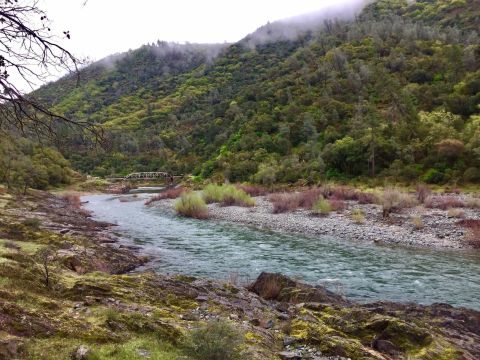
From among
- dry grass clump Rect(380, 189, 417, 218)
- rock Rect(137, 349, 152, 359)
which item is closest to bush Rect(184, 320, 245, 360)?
rock Rect(137, 349, 152, 359)

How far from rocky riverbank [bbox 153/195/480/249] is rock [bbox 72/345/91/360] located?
937 inches

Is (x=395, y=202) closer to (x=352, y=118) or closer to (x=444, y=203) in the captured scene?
(x=444, y=203)

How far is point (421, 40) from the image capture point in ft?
330

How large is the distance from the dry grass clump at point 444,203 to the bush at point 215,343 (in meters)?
32.2

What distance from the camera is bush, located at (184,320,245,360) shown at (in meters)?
8.31

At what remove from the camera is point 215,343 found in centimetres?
838

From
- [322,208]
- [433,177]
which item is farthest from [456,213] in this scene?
[433,177]

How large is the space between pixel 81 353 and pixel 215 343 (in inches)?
103

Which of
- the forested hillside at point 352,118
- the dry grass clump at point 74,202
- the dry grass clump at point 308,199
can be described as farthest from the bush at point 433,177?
the dry grass clump at point 74,202

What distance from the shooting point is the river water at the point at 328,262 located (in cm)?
1747

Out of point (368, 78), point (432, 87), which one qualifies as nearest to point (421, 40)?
point (368, 78)

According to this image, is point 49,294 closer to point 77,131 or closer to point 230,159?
point 77,131

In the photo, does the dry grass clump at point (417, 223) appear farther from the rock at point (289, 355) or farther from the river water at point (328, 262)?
the rock at point (289, 355)

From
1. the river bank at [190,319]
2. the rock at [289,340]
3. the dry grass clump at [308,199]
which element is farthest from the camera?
the dry grass clump at [308,199]
